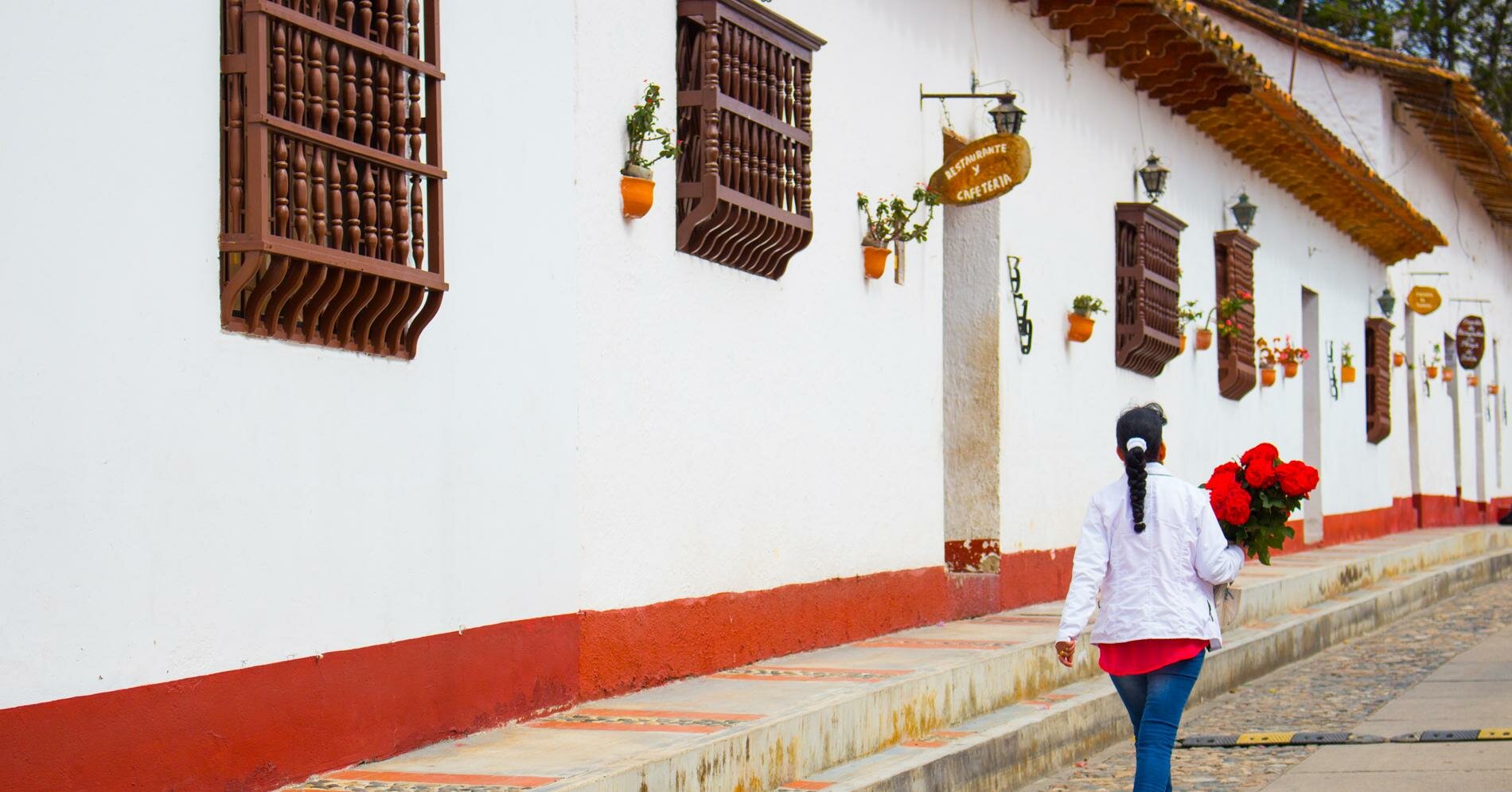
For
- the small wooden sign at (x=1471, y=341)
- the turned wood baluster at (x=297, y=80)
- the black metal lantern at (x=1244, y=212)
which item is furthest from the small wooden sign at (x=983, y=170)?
the small wooden sign at (x=1471, y=341)

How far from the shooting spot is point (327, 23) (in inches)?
224

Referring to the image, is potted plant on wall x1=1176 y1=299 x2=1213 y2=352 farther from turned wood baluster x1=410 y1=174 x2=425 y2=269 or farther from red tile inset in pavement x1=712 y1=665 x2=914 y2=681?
turned wood baluster x1=410 y1=174 x2=425 y2=269

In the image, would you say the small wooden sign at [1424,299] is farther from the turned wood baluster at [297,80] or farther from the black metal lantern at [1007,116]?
the turned wood baluster at [297,80]

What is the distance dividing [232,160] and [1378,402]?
21540 mm

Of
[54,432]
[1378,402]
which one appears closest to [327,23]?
[54,432]

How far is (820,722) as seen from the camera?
7004mm

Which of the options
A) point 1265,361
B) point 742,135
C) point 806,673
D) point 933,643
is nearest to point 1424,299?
point 1265,361

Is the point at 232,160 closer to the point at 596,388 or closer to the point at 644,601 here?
the point at 596,388

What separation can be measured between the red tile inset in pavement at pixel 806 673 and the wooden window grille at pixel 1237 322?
9.55 metres

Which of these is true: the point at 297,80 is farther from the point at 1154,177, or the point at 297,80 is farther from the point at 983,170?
the point at 1154,177

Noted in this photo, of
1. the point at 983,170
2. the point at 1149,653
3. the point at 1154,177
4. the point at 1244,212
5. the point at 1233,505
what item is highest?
the point at 1244,212

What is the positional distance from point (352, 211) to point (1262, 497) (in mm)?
3498

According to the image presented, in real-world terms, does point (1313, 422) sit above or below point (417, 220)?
below

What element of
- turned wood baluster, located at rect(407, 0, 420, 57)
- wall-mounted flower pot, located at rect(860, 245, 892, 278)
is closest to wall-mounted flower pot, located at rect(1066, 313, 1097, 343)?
wall-mounted flower pot, located at rect(860, 245, 892, 278)
